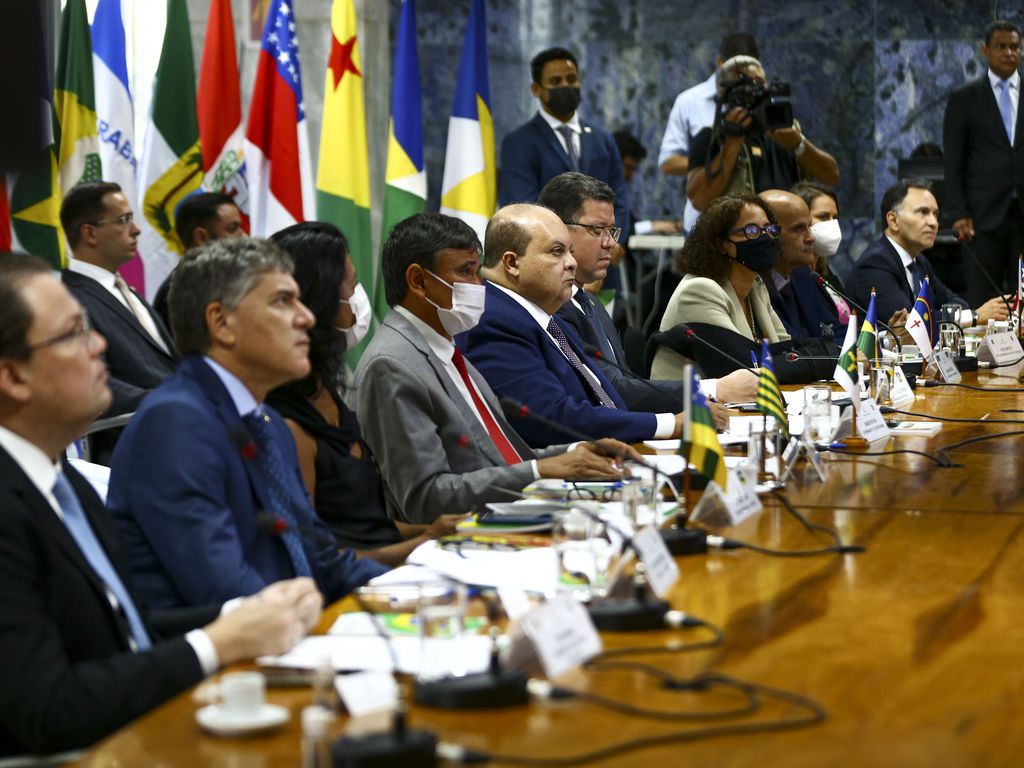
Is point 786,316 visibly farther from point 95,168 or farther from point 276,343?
point 276,343

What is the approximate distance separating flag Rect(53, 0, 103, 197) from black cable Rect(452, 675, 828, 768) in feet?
15.7

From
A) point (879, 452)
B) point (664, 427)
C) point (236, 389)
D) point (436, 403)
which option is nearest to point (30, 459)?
point (236, 389)

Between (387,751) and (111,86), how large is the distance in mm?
5249

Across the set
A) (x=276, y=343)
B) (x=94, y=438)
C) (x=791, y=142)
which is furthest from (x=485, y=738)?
(x=791, y=142)

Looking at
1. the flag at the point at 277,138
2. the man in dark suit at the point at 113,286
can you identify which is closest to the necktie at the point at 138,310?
the man in dark suit at the point at 113,286

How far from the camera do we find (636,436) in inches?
152

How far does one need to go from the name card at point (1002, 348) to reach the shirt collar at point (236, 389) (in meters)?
3.70

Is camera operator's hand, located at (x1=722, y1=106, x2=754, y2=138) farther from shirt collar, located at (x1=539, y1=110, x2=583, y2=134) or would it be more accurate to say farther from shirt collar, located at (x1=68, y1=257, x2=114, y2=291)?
shirt collar, located at (x1=68, y1=257, x2=114, y2=291)

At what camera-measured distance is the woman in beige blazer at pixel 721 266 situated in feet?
16.3

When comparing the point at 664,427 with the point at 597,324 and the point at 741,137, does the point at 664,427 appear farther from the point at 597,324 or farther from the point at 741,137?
the point at 741,137

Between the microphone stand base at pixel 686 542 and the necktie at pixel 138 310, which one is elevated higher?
the necktie at pixel 138 310

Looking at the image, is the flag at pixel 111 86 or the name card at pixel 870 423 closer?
the name card at pixel 870 423

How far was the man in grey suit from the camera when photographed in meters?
3.08

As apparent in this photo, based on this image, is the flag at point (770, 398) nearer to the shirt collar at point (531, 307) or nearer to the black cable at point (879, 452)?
the black cable at point (879, 452)
